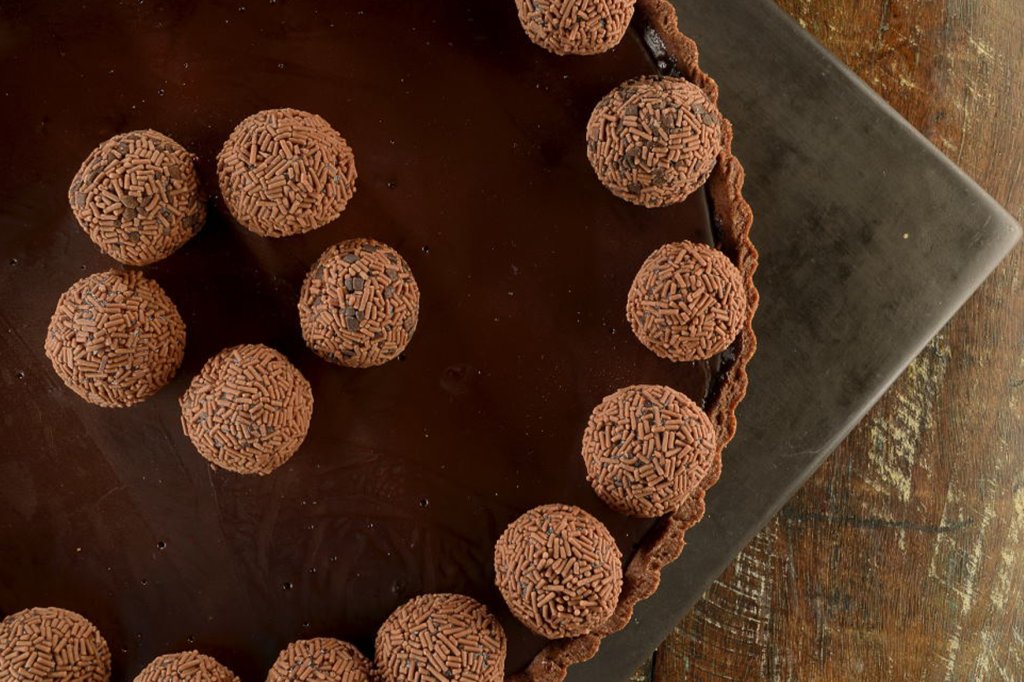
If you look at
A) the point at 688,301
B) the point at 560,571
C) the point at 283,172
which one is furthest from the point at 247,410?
the point at 688,301

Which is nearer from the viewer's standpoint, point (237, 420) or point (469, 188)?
point (237, 420)

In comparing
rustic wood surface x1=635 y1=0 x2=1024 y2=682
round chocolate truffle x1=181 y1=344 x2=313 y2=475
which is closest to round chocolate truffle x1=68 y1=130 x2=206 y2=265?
round chocolate truffle x1=181 y1=344 x2=313 y2=475

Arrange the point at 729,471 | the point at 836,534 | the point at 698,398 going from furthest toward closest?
the point at 836,534 < the point at 729,471 < the point at 698,398

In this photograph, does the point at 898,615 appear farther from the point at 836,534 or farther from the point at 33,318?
the point at 33,318

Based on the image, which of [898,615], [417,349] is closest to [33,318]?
[417,349]

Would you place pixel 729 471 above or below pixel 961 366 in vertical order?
below

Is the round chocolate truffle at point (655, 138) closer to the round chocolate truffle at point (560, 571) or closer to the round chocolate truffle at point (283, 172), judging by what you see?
the round chocolate truffle at point (283, 172)

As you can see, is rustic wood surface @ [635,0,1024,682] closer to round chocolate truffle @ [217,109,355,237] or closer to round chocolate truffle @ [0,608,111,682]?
round chocolate truffle @ [0,608,111,682]
